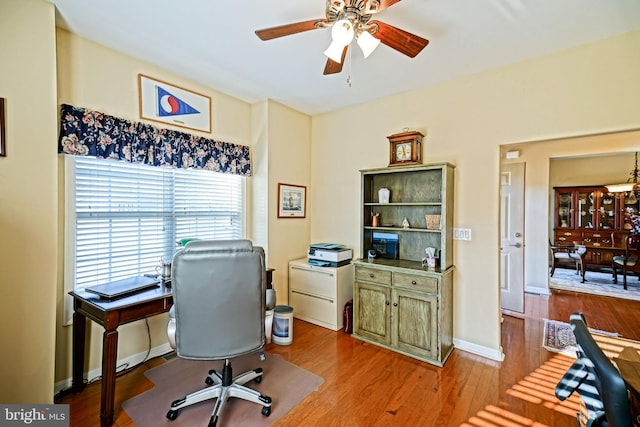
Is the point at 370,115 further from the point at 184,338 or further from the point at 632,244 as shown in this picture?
the point at 632,244

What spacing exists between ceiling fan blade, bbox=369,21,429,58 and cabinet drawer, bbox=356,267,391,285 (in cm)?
191

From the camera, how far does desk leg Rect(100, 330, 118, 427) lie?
69.0 inches

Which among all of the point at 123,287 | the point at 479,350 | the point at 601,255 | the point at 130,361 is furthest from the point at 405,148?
the point at 601,255

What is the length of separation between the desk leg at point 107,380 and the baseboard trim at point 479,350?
287cm

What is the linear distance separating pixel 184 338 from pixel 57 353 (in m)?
1.22

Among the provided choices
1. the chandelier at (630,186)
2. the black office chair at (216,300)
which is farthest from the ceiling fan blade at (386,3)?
the chandelier at (630,186)

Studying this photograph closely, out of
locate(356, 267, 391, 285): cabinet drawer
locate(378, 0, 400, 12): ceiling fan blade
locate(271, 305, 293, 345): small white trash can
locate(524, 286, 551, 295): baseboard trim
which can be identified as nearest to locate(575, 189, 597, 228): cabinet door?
locate(524, 286, 551, 295): baseboard trim

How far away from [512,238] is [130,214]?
4.60m

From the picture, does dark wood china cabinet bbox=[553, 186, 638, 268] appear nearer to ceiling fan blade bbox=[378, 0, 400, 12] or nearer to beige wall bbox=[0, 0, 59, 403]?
ceiling fan blade bbox=[378, 0, 400, 12]

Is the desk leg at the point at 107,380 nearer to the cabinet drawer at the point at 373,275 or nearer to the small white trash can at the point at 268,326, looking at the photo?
the small white trash can at the point at 268,326

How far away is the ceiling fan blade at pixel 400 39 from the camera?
1605mm

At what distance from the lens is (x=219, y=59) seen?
2.46 meters

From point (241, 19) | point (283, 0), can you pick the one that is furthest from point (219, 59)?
point (283, 0)

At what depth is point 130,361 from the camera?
7.93 feet
